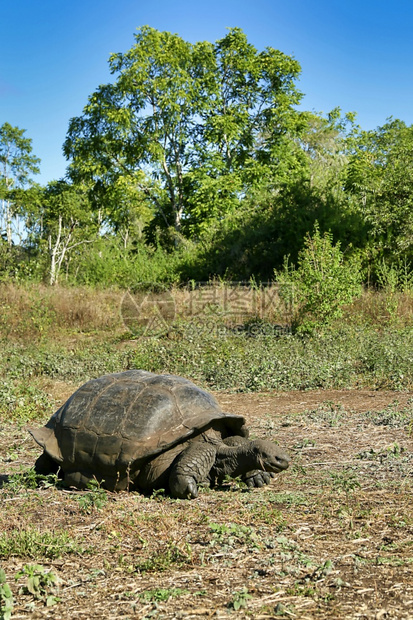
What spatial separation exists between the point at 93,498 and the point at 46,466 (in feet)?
3.05

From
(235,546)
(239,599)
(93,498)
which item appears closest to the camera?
(239,599)

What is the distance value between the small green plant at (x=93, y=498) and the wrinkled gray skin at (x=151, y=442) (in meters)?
0.12

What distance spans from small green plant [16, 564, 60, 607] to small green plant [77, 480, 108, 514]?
114cm

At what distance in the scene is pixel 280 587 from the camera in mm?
3354

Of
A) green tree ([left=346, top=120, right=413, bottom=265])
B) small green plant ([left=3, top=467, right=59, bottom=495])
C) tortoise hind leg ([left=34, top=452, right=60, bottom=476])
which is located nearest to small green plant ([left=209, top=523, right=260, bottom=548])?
small green plant ([left=3, top=467, right=59, bottom=495])

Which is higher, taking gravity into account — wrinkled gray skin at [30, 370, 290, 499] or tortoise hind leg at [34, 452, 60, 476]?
wrinkled gray skin at [30, 370, 290, 499]

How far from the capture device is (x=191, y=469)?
4.98 m

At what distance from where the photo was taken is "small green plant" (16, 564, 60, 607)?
3.34m

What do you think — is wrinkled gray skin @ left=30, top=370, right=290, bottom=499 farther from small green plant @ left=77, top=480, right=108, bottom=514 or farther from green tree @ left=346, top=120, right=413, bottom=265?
green tree @ left=346, top=120, right=413, bottom=265

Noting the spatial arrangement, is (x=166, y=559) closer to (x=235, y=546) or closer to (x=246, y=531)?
(x=235, y=546)

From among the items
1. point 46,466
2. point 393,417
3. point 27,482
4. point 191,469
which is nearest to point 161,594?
point 191,469

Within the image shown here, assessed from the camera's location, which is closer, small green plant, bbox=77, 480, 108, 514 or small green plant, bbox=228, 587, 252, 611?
small green plant, bbox=228, 587, 252, 611

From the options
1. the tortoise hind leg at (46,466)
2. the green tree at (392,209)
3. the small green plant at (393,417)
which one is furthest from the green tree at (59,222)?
the tortoise hind leg at (46,466)

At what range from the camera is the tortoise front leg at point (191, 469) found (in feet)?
16.0
